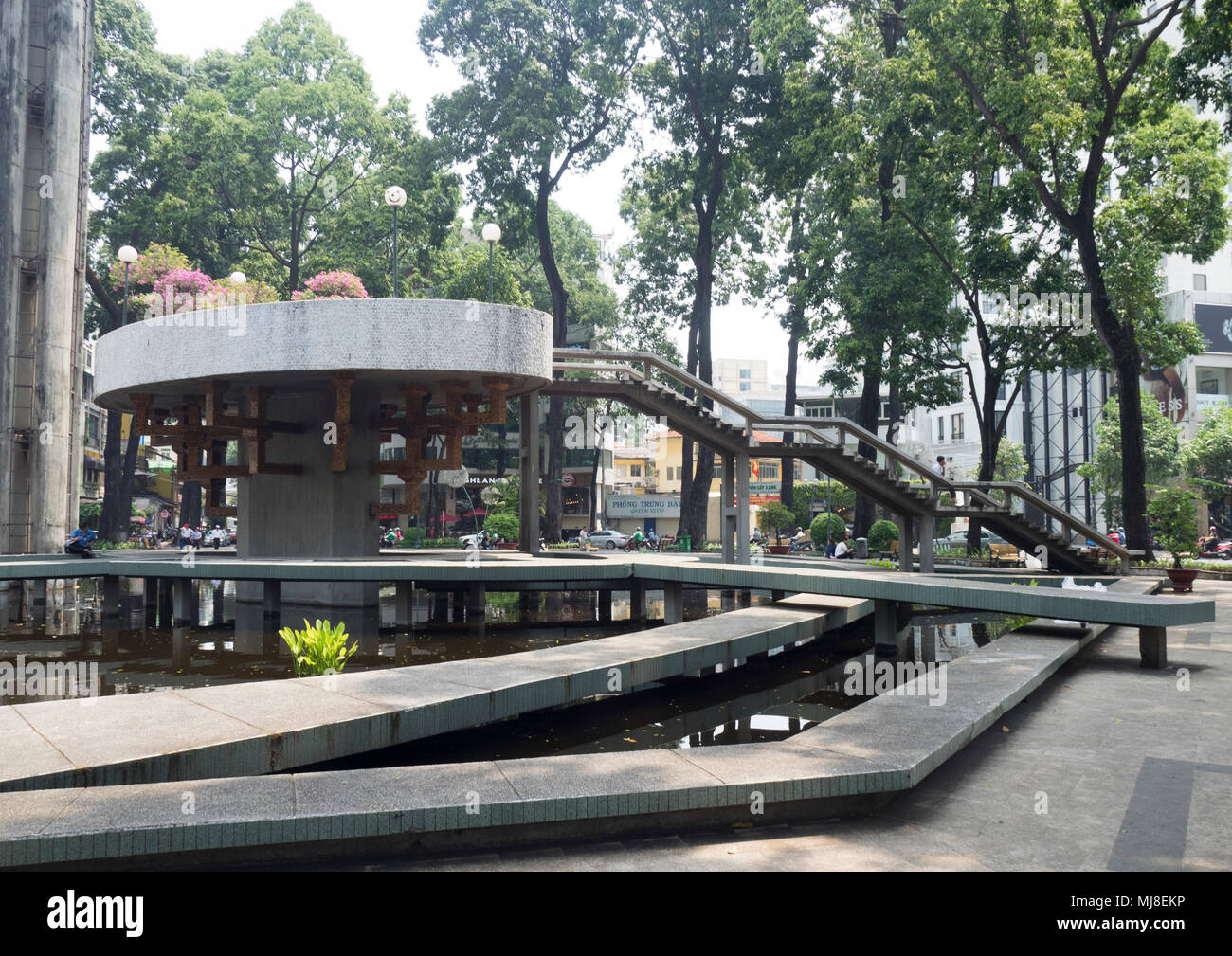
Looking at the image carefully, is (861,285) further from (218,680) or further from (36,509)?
(36,509)

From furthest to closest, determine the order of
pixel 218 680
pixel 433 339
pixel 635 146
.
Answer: pixel 635 146
pixel 433 339
pixel 218 680

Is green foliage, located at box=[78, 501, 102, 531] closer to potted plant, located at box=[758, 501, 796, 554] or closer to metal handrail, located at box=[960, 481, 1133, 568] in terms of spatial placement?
potted plant, located at box=[758, 501, 796, 554]

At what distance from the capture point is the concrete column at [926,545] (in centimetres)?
2066

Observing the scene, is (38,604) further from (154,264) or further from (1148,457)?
(1148,457)

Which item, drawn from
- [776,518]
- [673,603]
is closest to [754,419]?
[673,603]

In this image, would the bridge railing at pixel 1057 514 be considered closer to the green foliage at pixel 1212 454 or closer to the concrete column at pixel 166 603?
the concrete column at pixel 166 603

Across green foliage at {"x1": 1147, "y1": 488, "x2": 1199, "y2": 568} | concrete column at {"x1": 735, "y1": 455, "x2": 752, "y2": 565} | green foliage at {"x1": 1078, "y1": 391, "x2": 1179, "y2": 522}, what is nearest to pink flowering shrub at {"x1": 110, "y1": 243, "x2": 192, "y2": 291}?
concrete column at {"x1": 735, "y1": 455, "x2": 752, "y2": 565}

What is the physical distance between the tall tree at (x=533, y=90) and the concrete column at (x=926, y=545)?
1482 centimetres

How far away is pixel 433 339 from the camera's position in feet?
51.6

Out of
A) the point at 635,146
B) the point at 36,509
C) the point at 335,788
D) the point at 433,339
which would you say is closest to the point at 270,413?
the point at 433,339

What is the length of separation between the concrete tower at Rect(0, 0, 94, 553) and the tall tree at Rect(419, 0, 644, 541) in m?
11.9

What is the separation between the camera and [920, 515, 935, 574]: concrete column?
20.7 metres

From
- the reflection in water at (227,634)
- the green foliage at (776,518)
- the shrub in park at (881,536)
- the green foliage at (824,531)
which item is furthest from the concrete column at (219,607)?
the green foliage at (824,531)
